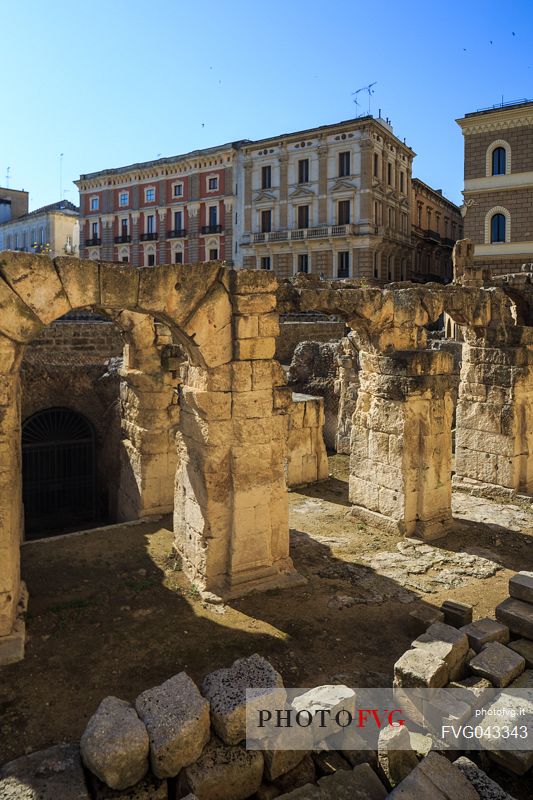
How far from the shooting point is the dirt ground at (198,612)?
5133 mm

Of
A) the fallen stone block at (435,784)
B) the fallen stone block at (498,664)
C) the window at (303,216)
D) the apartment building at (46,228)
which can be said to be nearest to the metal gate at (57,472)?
the fallen stone block at (498,664)

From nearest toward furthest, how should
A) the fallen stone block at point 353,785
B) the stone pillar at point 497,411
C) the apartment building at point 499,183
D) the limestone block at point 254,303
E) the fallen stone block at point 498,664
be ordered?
1. the fallen stone block at point 353,785
2. the fallen stone block at point 498,664
3. the limestone block at point 254,303
4. the stone pillar at point 497,411
5. the apartment building at point 499,183

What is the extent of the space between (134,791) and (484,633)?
3.19 metres

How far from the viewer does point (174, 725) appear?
3.87 meters

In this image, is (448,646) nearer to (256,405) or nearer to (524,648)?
(524,648)

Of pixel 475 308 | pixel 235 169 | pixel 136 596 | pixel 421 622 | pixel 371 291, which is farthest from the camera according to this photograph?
pixel 235 169

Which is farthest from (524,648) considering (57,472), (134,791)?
(57,472)

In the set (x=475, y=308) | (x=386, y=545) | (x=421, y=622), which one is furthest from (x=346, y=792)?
(x=475, y=308)

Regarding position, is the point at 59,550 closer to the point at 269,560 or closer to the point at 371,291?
the point at 269,560

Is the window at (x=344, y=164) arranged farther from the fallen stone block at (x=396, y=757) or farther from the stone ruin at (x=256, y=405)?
the fallen stone block at (x=396, y=757)

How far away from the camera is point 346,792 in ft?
12.4

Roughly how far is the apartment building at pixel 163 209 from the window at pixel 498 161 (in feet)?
47.6

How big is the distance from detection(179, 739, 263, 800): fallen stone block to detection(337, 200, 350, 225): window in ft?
96.4

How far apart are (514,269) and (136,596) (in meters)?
23.9
